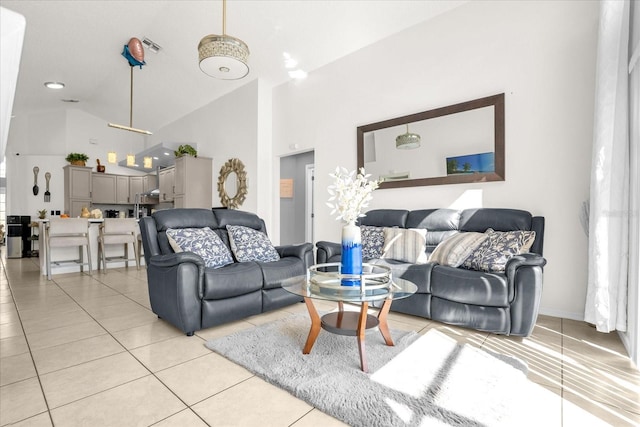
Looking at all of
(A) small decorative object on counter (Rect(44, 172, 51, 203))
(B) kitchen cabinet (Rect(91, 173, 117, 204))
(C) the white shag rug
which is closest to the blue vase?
(C) the white shag rug

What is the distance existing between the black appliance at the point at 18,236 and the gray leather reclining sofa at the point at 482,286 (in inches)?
307

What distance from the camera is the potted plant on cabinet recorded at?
24.3ft

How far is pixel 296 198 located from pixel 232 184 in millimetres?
1252

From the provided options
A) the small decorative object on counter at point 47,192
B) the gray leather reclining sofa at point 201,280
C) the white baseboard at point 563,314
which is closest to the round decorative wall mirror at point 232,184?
the gray leather reclining sofa at point 201,280

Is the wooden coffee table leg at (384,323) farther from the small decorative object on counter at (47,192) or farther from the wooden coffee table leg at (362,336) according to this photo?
the small decorative object on counter at (47,192)

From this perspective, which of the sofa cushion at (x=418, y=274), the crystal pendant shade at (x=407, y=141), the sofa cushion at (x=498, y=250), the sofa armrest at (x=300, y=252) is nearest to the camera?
the sofa cushion at (x=498, y=250)

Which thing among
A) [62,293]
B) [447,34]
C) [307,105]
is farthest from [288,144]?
[62,293]

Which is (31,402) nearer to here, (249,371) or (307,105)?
(249,371)

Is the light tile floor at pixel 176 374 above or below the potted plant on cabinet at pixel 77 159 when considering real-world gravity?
below

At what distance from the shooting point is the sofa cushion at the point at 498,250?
8.14ft

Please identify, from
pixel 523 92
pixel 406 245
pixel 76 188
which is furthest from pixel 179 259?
pixel 76 188

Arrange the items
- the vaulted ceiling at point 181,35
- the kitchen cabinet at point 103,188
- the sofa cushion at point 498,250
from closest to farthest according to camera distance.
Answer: the sofa cushion at point 498,250 < the vaulted ceiling at point 181,35 < the kitchen cabinet at point 103,188

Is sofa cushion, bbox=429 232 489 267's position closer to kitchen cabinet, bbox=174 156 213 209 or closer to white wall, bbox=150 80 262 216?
white wall, bbox=150 80 262 216

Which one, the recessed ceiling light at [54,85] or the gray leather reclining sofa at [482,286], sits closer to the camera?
the gray leather reclining sofa at [482,286]
